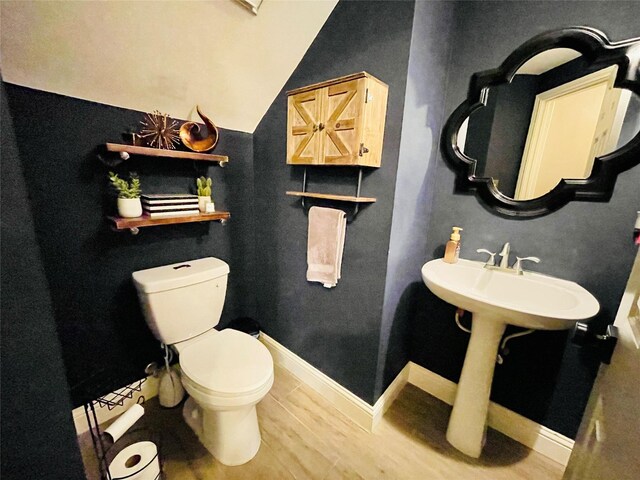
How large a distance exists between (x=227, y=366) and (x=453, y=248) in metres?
1.27

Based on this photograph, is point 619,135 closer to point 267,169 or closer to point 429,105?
point 429,105

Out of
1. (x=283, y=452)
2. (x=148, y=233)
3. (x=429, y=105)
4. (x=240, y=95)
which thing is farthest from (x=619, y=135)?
(x=148, y=233)

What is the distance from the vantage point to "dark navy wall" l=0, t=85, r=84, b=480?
1.35 feet

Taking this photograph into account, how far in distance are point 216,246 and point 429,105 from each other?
149 cm

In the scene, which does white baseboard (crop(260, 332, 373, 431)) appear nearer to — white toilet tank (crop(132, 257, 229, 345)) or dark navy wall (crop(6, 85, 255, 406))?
white toilet tank (crop(132, 257, 229, 345))

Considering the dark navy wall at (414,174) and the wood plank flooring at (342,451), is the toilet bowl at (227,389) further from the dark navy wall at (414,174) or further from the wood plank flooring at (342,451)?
the dark navy wall at (414,174)

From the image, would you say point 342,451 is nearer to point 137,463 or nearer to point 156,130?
point 137,463

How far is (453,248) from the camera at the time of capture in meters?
1.36

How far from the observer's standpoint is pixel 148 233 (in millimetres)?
1414

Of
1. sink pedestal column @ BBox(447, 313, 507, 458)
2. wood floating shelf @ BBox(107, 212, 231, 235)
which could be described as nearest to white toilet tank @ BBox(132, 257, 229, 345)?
wood floating shelf @ BBox(107, 212, 231, 235)

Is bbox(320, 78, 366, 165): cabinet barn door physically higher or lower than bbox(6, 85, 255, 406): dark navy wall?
higher

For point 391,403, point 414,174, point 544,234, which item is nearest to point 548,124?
point 544,234

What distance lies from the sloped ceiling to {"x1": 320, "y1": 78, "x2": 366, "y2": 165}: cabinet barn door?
1.44 feet

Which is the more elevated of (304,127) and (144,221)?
(304,127)
